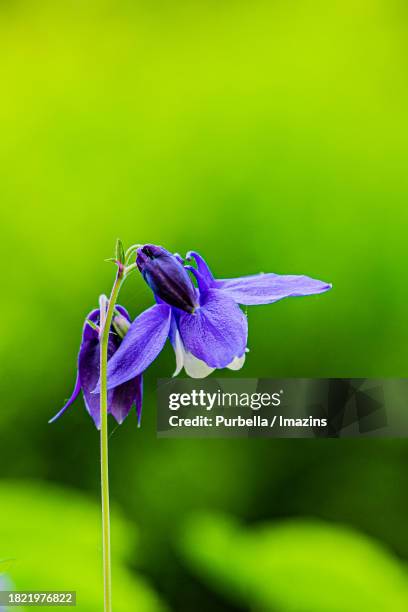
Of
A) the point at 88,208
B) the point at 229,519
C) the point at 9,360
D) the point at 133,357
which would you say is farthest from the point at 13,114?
the point at 229,519

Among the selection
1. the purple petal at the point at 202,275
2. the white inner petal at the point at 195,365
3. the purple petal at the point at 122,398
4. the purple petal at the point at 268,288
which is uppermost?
the purple petal at the point at 202,275

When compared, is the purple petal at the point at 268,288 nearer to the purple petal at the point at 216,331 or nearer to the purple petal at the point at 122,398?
the purple petal at the point at 216,331

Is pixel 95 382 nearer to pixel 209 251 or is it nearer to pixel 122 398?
pixel 122 398

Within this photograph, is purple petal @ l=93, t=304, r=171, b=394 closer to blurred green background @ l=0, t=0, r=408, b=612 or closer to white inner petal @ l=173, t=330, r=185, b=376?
white inner petal @ l=173, t=330, r=185, b=376

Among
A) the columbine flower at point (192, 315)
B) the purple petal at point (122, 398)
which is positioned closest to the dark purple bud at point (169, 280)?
the columbine flower at point (192, 315)

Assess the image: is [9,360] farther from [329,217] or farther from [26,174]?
[329,217]

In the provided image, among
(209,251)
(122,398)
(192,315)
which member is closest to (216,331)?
(192,315)

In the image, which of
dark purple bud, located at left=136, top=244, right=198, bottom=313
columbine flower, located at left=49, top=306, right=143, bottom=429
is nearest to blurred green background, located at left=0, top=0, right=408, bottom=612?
columbine flower, located at left=49, top=306, right=143, bottom=429
